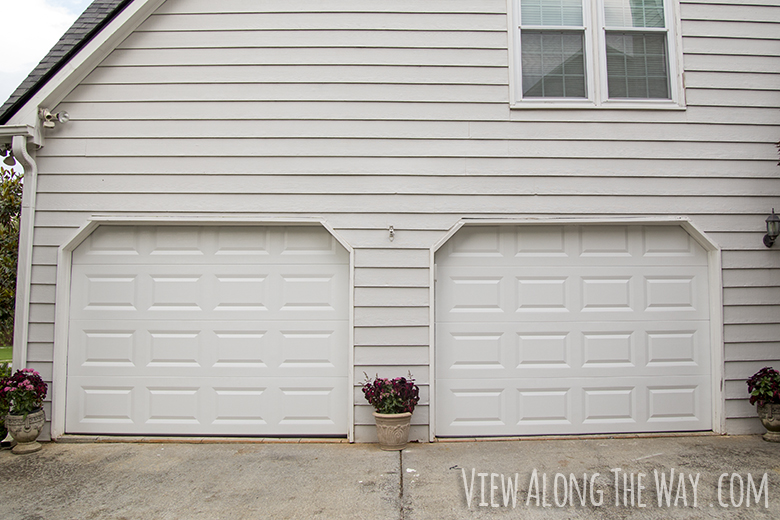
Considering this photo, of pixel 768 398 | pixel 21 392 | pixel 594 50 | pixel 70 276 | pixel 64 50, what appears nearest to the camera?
pixel 21 392

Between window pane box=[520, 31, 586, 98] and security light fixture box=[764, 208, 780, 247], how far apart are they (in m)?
2.12

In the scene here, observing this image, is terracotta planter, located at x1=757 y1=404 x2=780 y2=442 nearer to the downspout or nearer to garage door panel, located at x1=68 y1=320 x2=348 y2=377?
garage door panel, located at x1=68 y1=320 x2=348 y2=377

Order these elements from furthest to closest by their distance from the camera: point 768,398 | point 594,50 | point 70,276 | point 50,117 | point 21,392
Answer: point 594,50
point 70,276
point 50,117
point 768,398
point 21,392

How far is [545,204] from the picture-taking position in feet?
16.1

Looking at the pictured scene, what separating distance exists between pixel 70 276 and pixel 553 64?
206 inches

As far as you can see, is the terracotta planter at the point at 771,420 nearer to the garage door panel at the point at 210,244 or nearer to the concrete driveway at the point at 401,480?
the concrete driveway at the point at 401,480

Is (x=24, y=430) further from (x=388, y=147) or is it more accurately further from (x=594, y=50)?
(x=594, y=50)

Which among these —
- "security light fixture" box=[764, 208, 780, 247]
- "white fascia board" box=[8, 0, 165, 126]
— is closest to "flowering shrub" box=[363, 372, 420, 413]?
"security light fixture" box=[764, 208, 780, 247]

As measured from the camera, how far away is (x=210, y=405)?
491 cm

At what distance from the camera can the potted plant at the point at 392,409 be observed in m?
4.47

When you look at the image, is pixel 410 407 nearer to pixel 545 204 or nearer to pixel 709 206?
pixel 545 204

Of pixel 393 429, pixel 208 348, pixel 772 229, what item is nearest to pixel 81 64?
pixel 208 348

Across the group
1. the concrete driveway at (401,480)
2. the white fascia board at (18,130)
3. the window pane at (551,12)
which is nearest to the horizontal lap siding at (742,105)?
the concrete driveway at (401,480)

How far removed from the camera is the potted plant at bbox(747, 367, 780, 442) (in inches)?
180
